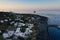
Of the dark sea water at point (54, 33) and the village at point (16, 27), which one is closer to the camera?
the dark sea water at point (54, 33)

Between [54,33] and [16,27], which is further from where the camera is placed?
[16,27]

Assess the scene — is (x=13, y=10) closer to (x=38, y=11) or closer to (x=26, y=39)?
(x=38, y=11)

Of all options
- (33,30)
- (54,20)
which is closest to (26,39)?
(33,30)

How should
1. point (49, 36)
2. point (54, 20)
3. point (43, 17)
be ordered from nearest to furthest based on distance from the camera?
point (49, 36), point (54, 20), point (43, 17)

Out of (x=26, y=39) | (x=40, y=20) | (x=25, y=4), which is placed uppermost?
(x=25, y=4)

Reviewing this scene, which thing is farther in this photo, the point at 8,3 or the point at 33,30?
the point at 8,3

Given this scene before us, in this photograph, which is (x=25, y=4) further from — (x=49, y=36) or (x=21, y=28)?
(x=49, y=36)

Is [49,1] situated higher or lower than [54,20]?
higher

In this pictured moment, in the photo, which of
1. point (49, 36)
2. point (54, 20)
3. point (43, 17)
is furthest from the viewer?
point (43, 17)

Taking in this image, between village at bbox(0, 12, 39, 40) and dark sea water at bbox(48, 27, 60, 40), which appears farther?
village at bbox(0, 12, 39, 40)
